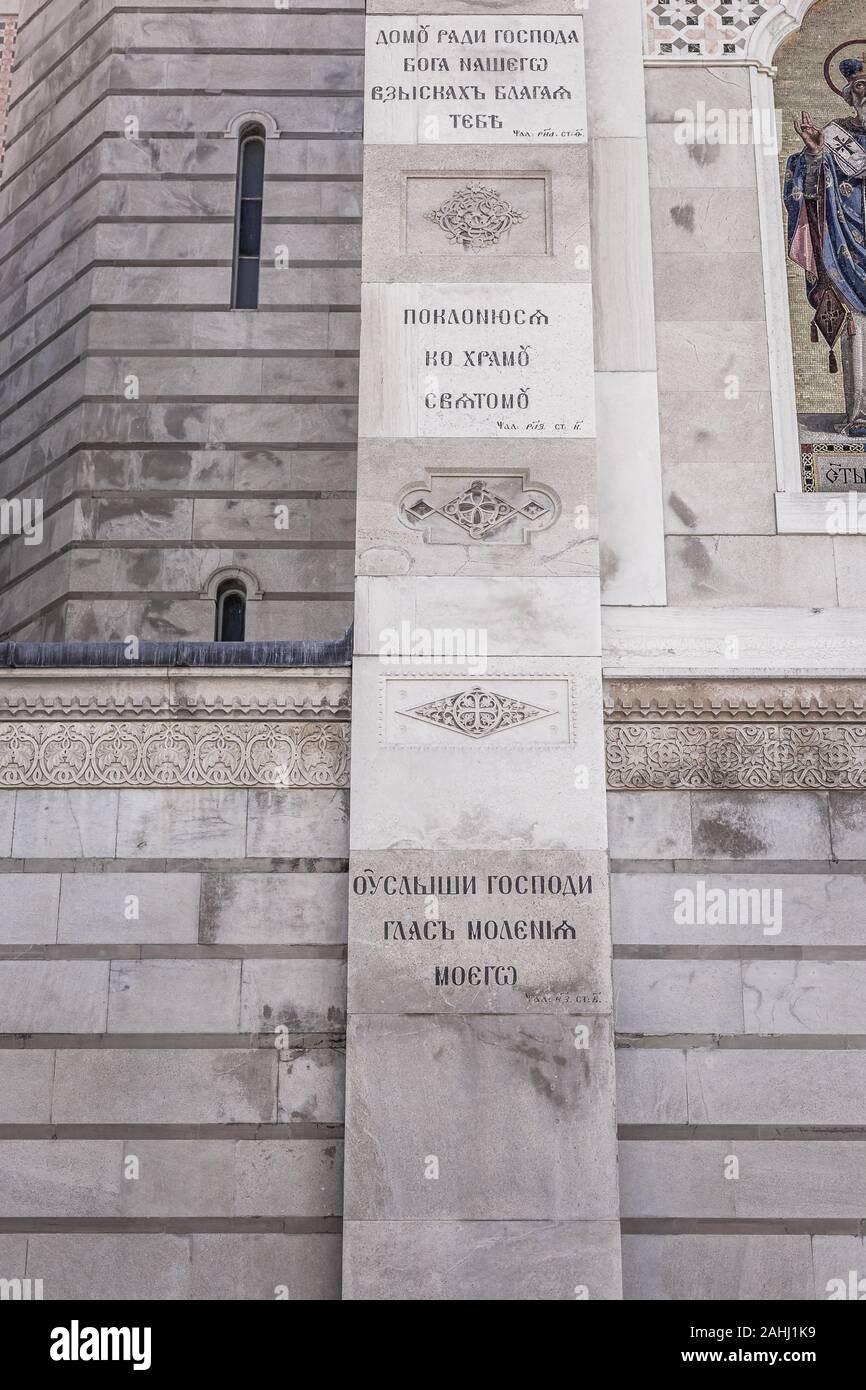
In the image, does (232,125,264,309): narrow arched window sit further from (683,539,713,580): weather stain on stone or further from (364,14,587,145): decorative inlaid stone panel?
(683,539,713,580): weather stain on stone

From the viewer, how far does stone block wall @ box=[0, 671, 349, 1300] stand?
9.70 m

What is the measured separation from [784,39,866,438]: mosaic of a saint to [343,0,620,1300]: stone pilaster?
6.83ft

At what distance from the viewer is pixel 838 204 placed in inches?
502

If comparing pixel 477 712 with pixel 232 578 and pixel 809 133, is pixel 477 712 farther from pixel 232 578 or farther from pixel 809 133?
pixel 809 133

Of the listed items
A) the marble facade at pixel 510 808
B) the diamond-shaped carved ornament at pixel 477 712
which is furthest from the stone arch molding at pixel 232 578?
the diamond-shaped carved ornament at pixel 477 712

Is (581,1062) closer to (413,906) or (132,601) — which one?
(413,906)

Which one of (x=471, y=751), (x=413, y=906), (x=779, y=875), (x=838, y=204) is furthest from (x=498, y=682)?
(x=838, y=204)

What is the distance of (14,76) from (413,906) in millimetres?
13626

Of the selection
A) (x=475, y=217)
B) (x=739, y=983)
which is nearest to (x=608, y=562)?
(x=475, y=217)

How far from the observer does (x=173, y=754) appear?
1072cm

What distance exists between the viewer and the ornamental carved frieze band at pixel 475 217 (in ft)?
38.4

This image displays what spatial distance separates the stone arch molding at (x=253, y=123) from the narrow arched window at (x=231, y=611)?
5302 mm

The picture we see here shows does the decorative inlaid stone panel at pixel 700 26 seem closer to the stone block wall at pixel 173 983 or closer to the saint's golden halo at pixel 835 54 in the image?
the saint's golden halo at pixel 835 54

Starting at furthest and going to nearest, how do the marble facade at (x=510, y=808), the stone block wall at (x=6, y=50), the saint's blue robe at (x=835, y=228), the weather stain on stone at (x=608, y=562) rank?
the stone block wall at (x=6, y=50) < the saint's blue robe at (x=835, y=228) < the weather stain on stone at (x=608, y=562) < the marble facade at (x=510, y=808)
